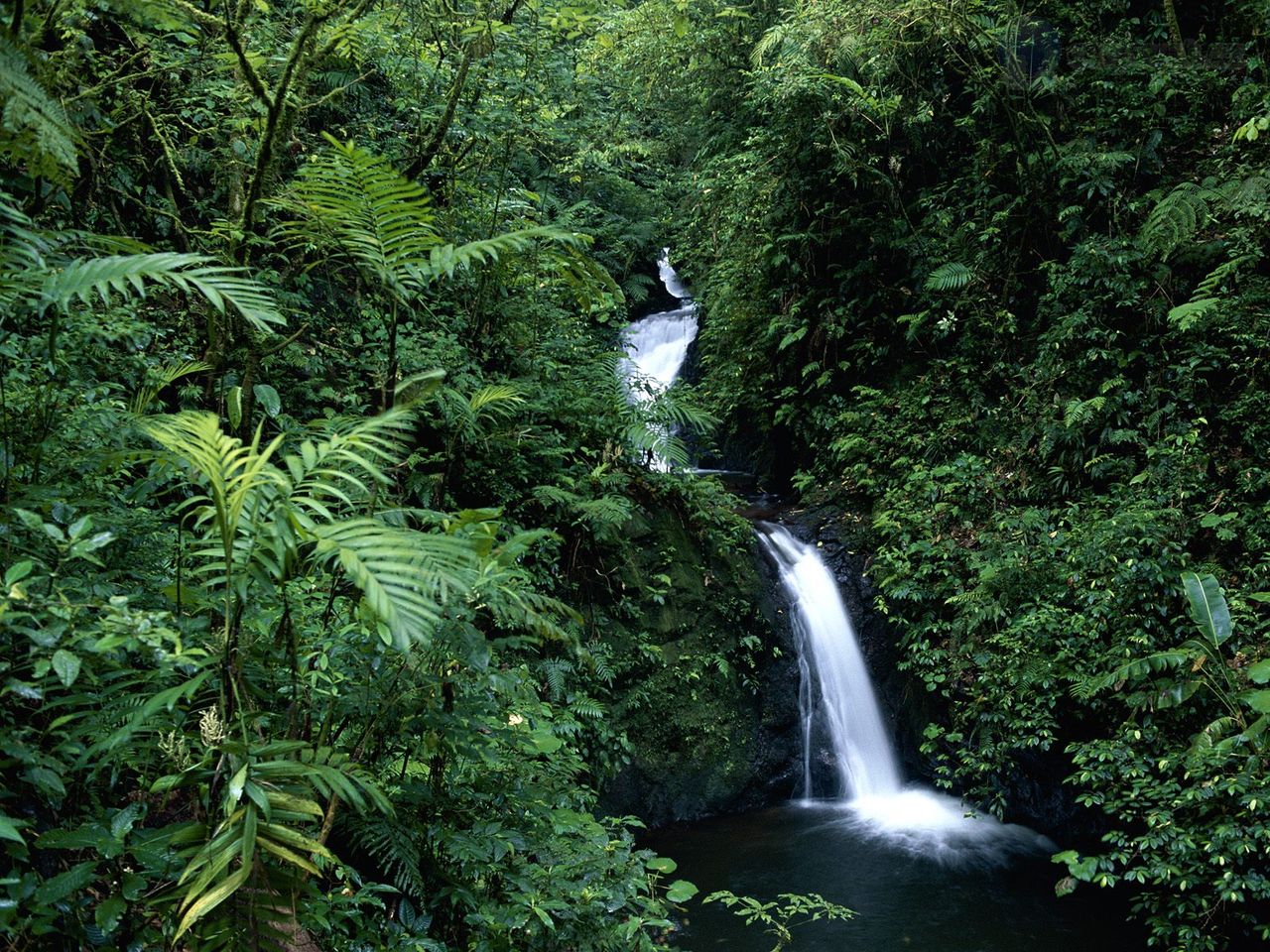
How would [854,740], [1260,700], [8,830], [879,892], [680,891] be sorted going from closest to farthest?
[8,830]
[680,891]
[1260,700]
[879,892]
[854,740]

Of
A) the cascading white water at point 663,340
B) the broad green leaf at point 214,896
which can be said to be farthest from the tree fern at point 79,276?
the cascading white water at point 663,340

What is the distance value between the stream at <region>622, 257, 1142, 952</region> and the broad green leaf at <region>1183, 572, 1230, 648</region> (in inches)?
82.4

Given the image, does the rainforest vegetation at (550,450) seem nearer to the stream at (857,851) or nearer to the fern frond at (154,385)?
the fern frond at (154,385)

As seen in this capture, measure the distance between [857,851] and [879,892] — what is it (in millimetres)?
606

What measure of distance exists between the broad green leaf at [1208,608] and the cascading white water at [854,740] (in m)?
2.23

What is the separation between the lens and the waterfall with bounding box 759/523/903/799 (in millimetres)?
7574

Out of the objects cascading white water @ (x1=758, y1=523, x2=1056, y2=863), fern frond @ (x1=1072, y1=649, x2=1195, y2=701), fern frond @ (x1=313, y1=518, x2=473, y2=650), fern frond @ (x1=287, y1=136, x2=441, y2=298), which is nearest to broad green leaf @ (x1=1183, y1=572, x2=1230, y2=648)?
fern frond @ (x1=1072, y1=649, x2=1195, y2=701)

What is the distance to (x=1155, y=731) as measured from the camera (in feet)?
18.0

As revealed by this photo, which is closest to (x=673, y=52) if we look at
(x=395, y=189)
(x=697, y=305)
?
(x=697, y=305)

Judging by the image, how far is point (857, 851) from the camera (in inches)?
252

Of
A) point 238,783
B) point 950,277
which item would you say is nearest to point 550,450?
point 238,783

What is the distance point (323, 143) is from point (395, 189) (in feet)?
14.9

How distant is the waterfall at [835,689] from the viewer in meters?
7.57

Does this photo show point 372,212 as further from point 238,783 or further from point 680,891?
point 680,891
